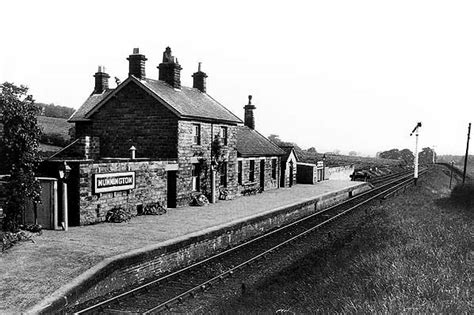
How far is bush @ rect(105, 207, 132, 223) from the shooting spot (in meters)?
16.4

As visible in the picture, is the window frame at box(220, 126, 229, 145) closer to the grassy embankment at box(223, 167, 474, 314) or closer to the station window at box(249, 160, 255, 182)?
the station window at box(249, 160, 255, 182)

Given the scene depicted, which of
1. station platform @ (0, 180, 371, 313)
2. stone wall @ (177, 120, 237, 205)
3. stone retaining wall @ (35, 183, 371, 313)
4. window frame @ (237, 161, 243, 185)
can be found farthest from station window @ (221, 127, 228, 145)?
stone retaining wall @ (35, 183, 371, 313)

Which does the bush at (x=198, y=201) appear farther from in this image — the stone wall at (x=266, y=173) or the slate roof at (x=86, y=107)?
the slate roof at (x=86, y=107)

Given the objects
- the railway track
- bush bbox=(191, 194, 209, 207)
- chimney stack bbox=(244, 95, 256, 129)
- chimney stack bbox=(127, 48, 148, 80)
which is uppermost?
chimney stack bbox=(127, 48, 148, 80)

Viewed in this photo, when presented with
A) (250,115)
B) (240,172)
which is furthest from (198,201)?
(250,115)

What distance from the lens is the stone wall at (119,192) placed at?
15.4 m

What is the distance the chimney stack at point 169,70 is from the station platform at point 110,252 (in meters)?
8.31

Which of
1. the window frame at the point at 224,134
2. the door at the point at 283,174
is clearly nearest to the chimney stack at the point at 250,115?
the door at the point at 283,174

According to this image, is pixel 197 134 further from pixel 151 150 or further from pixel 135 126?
pixel 135 126

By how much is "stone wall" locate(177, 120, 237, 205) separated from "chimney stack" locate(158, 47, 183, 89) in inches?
136

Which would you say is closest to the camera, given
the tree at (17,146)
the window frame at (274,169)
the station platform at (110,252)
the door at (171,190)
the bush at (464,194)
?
the station platform at (110,252)

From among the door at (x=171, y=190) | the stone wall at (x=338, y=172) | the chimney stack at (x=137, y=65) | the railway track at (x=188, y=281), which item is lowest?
the stone wall at (x=338, y=172)

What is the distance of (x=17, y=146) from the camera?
1272cm

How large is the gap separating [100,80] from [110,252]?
23.9m
